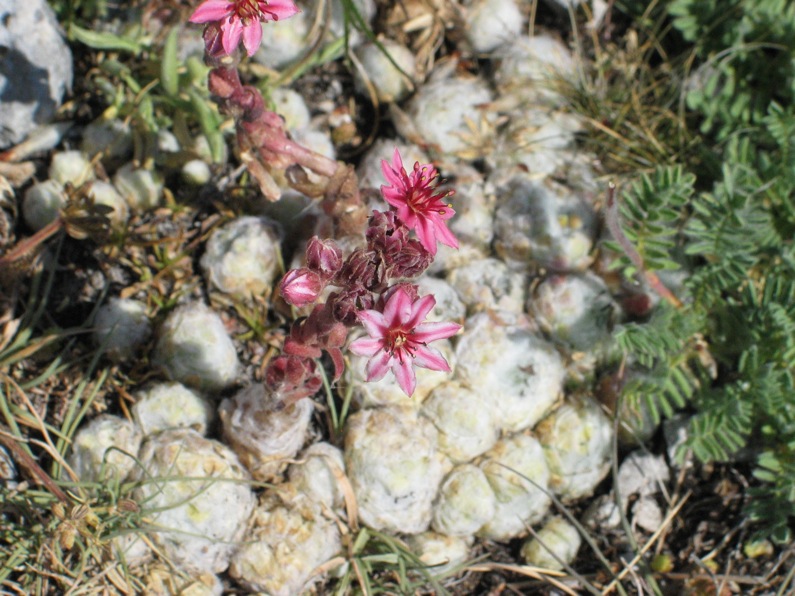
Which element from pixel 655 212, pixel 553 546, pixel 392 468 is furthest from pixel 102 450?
pixel 655 212

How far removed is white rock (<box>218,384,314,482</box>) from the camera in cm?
281

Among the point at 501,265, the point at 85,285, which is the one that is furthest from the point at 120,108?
the point at 501,265

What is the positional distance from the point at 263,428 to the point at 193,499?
0.34 meters

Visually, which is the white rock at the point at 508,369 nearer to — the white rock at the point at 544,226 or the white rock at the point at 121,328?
the white rock at the point at 544,226

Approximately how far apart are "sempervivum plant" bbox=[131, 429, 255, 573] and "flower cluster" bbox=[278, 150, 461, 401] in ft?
2.51

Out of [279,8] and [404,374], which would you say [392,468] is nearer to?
[404,374]

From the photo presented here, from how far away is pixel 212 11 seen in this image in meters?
2.31

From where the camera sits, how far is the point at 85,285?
3281 millimetres

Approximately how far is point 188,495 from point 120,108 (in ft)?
5.51

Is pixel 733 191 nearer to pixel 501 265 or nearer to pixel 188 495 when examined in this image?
pixel 501 265

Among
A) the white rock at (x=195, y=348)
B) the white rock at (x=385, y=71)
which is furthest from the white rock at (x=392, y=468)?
the white rock at (x=385, y=71)

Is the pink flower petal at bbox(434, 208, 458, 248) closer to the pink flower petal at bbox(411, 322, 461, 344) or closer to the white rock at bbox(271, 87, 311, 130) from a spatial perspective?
the pink flower petal at bbox(411, 322, 461, 344)

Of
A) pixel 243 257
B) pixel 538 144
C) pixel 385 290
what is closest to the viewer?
pixel 385 290

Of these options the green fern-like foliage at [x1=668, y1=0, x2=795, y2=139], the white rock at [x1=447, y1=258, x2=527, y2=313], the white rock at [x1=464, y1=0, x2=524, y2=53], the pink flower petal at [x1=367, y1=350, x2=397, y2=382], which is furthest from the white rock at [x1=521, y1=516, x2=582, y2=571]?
the white rock at [x1=464, y1=0, x2=524, y2=53]
